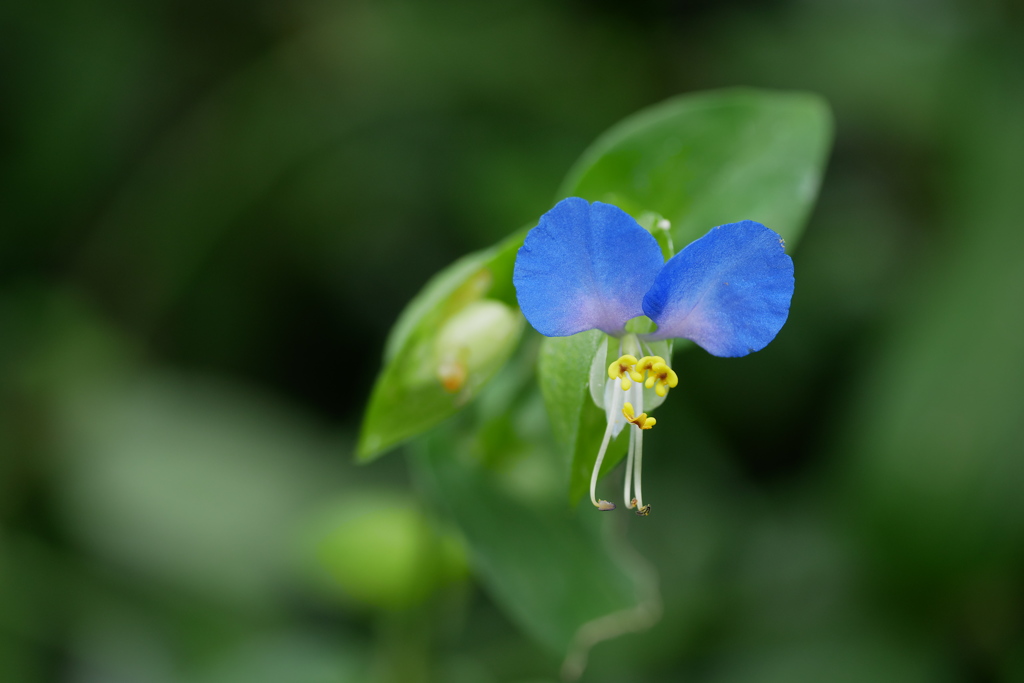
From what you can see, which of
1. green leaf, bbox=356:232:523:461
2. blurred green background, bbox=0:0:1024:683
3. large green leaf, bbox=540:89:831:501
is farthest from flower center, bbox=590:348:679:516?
blurred green background, bbox=0:0:1024:683

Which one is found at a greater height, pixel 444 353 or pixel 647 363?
pixel 444 353

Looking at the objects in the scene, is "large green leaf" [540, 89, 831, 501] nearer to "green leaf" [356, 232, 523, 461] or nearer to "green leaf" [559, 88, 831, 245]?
"green leaf" [559, 88, 831, 245]

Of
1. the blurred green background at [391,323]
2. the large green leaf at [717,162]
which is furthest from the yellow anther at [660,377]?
the blurred green background at [391,323]

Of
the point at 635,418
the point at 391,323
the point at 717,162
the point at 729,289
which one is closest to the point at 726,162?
the point at 717,162

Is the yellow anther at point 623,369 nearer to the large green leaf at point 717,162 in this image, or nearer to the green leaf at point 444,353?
the green leaf at point 444,353

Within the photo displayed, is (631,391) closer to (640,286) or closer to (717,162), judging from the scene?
(640,286)

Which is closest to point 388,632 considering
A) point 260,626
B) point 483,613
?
point 483,613

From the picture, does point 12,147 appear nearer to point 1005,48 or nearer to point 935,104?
point 935,104

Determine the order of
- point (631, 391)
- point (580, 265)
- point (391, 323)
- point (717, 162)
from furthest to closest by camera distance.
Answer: point (391, 323) → point (717, 162) → point (631, 391) → point (580, 265)
